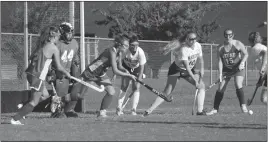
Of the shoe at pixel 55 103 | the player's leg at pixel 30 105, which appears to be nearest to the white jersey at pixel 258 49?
→ the shoe at pixel 55 103

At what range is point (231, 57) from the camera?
12703mm

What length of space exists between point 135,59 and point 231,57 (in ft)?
6.37

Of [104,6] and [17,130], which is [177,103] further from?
[104,6]

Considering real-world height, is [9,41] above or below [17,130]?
above

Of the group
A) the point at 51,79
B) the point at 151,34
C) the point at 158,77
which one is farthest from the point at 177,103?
the point at 151,34

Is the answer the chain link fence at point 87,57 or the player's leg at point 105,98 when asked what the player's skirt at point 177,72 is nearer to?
the player's leg at point 105,98

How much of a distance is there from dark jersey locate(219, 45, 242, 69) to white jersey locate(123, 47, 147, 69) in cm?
158

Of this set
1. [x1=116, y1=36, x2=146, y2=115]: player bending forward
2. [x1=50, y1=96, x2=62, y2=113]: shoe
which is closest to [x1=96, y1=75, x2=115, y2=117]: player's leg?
[x1=50, y1=96, x2=62, y2=113]: shoe

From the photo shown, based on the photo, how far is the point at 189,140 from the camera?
26.3 ft

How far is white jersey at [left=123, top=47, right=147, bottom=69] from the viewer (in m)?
13.0

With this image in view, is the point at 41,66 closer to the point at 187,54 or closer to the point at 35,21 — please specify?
the point at 187,54

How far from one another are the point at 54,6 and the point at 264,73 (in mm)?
6629

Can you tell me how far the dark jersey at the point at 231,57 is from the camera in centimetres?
1266

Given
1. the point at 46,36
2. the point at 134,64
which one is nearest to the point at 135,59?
the point at 134,64
